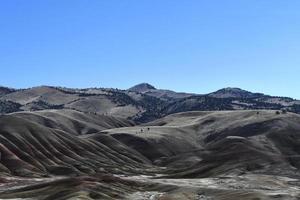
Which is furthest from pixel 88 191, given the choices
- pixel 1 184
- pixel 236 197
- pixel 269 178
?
pixel 269 178

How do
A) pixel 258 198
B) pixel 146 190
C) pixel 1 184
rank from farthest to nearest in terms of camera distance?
pixel 1 184
pixel 146 190
pixel 258 198

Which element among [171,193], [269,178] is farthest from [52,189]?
[269,178]

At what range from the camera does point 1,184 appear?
612 ft

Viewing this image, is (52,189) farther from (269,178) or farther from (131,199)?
(269,178)

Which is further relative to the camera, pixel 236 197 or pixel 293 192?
pixel 293 192

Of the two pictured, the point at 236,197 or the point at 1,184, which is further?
the point at 1,184

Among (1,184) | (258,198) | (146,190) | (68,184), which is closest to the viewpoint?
(258,198)

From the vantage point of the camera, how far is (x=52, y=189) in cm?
15375

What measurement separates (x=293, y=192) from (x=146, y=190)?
134ft

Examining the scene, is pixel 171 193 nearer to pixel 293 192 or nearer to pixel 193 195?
pixel 193 195

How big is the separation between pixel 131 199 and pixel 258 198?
31331mm

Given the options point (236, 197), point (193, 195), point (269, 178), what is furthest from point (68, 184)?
point (269, 178)

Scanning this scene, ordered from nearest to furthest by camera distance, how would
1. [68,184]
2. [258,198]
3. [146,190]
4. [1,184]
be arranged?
[258,198]
[68,184]
[146,190]
[1,184]

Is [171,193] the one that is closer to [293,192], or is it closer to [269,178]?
[293,192]
